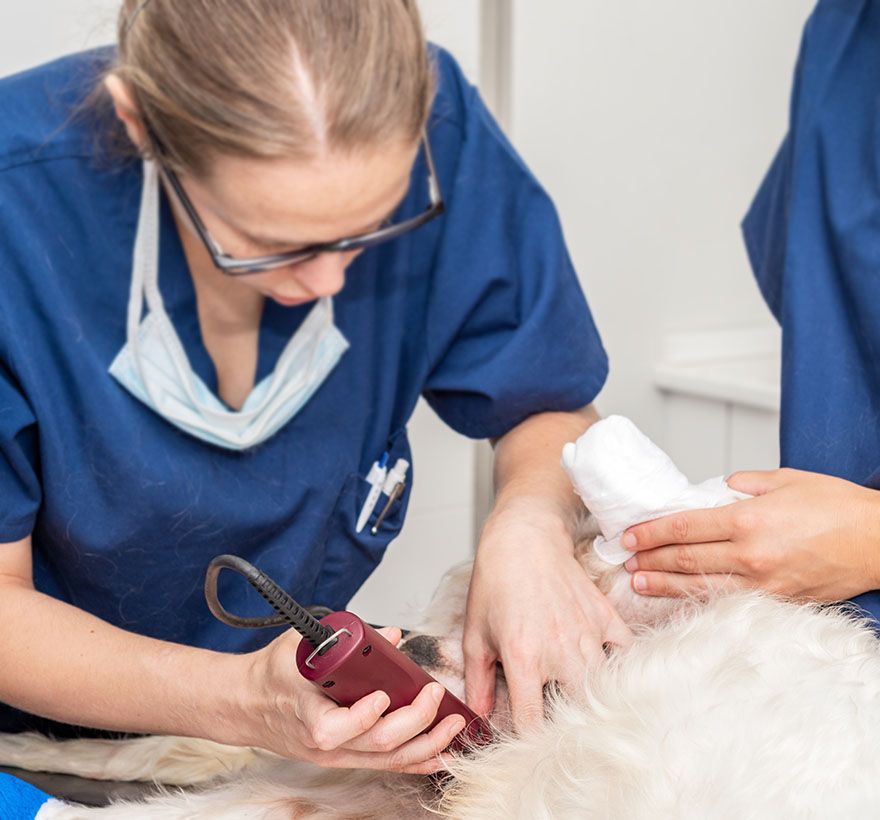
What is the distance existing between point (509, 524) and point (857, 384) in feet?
1.14

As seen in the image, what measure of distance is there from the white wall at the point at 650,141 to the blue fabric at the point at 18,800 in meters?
1.46

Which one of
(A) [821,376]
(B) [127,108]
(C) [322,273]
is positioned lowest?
(A) [821,376]

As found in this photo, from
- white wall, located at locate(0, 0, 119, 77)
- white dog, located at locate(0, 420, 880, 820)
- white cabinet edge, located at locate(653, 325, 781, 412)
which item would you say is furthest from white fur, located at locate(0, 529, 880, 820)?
white cabinet edge, located at locate(653, 325, 781, 412)

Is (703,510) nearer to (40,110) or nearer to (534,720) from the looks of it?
(534,720)

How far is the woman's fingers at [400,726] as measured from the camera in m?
0.73

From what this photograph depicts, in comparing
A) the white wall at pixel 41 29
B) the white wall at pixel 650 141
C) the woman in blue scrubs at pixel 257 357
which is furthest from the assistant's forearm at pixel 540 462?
the white wall at pixel 650 141

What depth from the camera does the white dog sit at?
2.13 feet

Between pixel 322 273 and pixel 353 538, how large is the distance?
0.36 meters

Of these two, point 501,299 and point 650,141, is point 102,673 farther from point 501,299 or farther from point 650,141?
point 650,141

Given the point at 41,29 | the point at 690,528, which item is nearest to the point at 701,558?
the point at 690,528

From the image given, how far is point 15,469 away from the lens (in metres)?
0.94

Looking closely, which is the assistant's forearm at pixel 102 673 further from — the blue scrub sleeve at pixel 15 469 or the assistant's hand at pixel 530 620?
the assistant's hand at pixel 530 620

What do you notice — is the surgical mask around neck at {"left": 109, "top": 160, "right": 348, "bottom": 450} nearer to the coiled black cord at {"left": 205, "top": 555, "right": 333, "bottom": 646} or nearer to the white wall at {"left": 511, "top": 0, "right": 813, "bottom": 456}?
the coiled black cord at {"left": 205, "top": 555, "right": 333, "bottom": 646}

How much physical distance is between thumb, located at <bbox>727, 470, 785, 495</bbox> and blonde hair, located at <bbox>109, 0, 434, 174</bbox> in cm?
39
